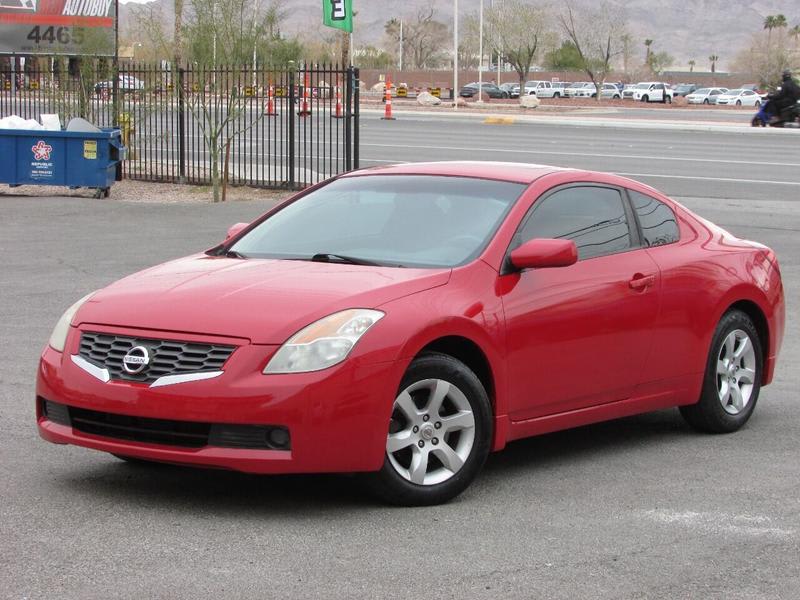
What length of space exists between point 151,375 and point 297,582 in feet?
3.98

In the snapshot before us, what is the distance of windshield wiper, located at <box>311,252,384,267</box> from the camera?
654cm

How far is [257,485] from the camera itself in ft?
20.9

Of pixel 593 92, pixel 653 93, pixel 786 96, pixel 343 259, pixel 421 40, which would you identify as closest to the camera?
pixel 343 259

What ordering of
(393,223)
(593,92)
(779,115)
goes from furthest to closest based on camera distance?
1. (593,92)
2. (779,115)
3. (393,223)

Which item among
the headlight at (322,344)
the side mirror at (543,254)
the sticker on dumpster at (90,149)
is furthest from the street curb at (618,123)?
the headlight at (322,344)

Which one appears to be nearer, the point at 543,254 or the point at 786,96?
the point at 543,254

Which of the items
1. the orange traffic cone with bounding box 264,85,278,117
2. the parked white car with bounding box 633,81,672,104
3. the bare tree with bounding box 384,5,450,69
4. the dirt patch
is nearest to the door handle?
the dirt patch

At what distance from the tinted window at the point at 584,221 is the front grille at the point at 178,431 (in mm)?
1754

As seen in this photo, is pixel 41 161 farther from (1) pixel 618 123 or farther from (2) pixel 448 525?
(1) pixel 618 123

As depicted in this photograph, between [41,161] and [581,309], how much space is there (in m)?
16.9

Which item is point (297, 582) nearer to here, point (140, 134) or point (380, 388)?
point (380, 388)

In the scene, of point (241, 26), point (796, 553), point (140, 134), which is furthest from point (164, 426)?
point (140, 134)

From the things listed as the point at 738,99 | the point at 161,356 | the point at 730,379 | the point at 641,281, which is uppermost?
the point at 738,99

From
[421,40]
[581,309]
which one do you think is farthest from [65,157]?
[421,40]
